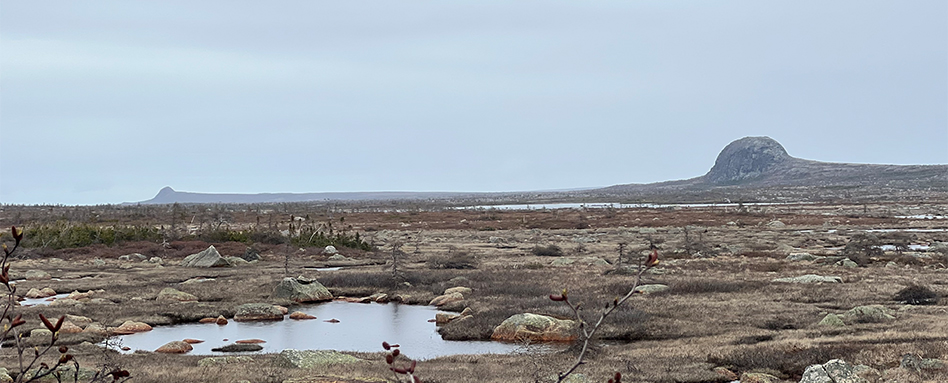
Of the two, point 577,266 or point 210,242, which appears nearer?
point 577,266

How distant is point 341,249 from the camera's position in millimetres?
46656

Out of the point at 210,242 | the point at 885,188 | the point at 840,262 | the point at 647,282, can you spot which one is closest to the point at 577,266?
the point at 647,282

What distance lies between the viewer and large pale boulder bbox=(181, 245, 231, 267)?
37656 millimetres

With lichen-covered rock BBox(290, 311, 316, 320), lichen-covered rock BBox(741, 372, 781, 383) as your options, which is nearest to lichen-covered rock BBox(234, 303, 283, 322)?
lichen-covered rock BBox(290, 311, 316, 320)

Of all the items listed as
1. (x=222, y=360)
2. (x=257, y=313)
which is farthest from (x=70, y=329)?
(x=222, y=360)

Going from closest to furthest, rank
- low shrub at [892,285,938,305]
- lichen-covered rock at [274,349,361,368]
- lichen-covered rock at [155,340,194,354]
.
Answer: lichen-covered rock at [274,349,361,368] < lichen-covered rock at [155,340,194,354] < low shrub at [892,285,938,305]

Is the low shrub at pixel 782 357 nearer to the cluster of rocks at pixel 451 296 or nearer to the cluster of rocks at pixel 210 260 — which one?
the cluster of rocks at pixel 451 296

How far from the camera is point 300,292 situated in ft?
86.6

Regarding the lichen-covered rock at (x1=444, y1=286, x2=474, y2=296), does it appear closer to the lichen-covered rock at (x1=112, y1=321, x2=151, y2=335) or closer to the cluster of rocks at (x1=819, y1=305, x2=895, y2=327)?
the lichen-covered rock at (x1=112, y1=321, x2=151, y2=335)

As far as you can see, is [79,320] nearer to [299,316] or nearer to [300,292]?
[299,316]

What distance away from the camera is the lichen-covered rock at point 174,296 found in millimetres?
24969

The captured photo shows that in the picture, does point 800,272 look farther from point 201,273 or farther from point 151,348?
point 201,273

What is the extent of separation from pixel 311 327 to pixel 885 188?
200m

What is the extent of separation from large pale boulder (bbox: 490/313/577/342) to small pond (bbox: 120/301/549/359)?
1.52ft
